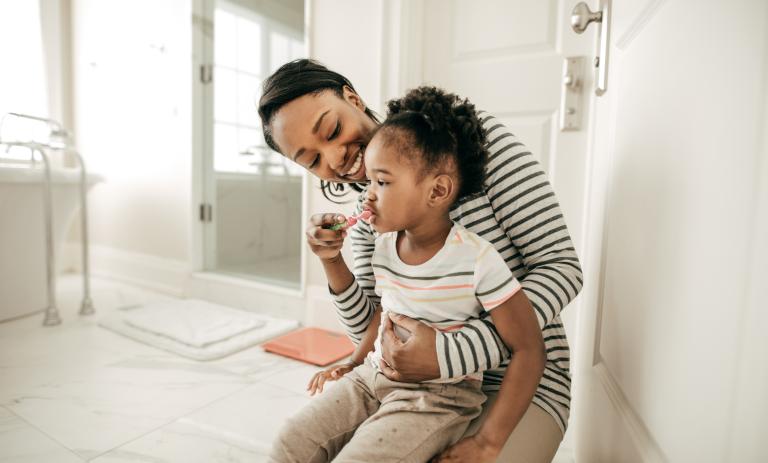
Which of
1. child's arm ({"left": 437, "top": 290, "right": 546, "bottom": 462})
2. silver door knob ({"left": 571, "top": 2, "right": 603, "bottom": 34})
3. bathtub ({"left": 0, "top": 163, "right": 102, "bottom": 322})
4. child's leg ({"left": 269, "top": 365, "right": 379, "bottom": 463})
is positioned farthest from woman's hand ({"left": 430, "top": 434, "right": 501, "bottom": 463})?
bathtub ({"left": 0, "top": 163, "right": 102, "bottom": 322})

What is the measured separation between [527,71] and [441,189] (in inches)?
41.0

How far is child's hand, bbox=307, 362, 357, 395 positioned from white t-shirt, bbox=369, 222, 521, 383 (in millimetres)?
133

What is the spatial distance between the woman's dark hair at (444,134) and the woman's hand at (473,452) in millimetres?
351

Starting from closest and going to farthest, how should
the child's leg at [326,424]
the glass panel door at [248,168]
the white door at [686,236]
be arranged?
the white door at [686,236]
the child's leg at [326,424]
the glass panel door at [248,168]

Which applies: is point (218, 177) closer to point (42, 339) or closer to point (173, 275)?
point (173, 275)

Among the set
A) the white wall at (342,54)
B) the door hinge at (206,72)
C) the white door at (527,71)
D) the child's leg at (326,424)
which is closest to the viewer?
the child's leg at (326,424)

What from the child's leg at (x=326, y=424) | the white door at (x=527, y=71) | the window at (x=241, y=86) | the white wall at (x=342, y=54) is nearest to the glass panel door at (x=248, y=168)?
the window at (x=241, y=86)

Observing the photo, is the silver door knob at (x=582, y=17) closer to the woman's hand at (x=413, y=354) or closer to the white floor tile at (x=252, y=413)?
the woman's hand at (x=413, y=354)

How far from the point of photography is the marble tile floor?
1.10 meters

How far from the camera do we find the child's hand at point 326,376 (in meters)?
0.80

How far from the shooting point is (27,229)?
199 centimetres

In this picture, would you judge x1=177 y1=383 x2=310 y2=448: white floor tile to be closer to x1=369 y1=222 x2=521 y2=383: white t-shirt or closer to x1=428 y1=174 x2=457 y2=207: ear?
x1=369 y1=222 x2=521 y2=383: white t-shirt

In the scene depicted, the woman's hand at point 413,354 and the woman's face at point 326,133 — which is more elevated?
the woman's face at point 326,133

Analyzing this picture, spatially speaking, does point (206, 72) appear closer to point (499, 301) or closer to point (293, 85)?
point (293, 85)
